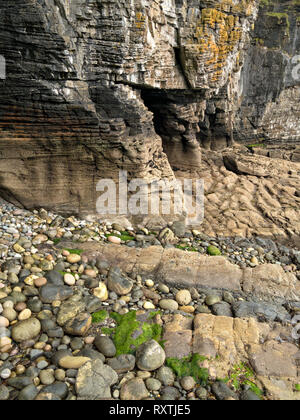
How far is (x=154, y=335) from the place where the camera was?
5.99m

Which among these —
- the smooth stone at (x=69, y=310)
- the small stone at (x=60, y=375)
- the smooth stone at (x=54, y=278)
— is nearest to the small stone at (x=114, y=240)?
the smooth stone at (x=54, y=278)

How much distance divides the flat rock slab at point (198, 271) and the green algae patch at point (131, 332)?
1.53 meters

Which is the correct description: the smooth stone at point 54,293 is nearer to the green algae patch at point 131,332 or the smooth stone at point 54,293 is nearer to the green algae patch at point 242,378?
the green algae patch at point 131,332

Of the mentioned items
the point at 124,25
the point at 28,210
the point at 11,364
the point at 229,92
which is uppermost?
the point at 124,25

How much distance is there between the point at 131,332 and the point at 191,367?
1.26 meters

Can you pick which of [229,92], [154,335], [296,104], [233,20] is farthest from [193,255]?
[296,104]

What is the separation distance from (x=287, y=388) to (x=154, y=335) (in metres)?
2.41

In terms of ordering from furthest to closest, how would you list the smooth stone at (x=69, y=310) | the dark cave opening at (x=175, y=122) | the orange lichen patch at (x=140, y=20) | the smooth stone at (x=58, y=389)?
the dark cave opening at (x=175, y=122)
the orange lichen patch at (x=140, y=20)
the smooth stone at (x=69, y=310)
the smooth stone at (x=58, y=389)

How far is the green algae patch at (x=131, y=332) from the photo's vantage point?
18.6 feet

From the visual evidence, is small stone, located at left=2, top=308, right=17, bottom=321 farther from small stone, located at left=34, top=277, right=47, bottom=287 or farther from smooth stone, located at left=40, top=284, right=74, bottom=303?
small stone, located at left=34, top=277, right=47, bottom=287

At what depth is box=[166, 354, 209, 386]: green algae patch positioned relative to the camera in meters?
5.20

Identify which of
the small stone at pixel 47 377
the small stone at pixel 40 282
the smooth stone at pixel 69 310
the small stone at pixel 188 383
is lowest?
the small stone at pixel 188 383

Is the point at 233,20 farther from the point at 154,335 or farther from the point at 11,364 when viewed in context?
the point at 11,364

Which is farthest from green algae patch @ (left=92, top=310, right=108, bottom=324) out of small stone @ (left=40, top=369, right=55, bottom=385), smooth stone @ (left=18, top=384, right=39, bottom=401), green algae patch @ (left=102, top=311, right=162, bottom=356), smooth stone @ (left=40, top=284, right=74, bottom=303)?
smooth stone @ (left=18, top=384, right=39, bottom=401)
